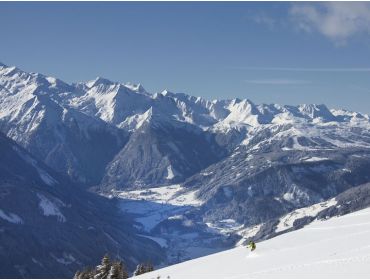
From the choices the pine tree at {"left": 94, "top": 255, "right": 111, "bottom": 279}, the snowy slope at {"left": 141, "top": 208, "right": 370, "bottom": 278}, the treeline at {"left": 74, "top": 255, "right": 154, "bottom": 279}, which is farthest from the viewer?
the pine tree at {"left": 94, "top": 255, "right": 111, "bottom": 279}

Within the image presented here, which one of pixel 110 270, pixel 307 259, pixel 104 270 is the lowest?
pixel 307 259

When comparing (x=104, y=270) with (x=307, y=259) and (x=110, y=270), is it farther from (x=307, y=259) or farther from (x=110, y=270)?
(x=307, y=259)

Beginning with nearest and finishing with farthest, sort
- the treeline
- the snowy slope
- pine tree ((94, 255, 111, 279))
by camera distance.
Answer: the snowy slope
the treeline
pine tree ((94, 255, 111, 279))

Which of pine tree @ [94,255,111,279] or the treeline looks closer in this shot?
the treeline

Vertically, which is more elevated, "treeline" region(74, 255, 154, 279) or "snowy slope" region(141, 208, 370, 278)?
"treeline" region(74, 255, 154, 279)

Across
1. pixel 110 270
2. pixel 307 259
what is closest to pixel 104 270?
pixel 110 270

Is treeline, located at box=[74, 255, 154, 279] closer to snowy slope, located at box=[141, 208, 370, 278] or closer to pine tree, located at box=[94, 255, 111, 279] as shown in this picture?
pine tree, located at box=[94, 255, 111, 279]

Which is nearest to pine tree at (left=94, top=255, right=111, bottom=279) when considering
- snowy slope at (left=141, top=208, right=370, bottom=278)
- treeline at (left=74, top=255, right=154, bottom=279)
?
treeline at (left=74, top=255, right=154, bottom=279)

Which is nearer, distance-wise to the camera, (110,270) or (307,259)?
(307,259)
